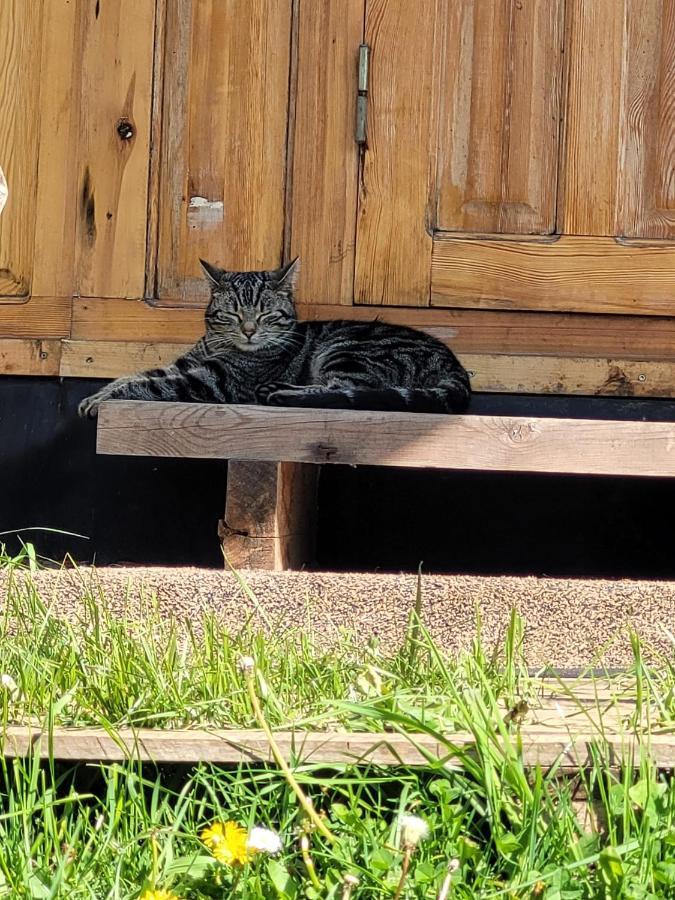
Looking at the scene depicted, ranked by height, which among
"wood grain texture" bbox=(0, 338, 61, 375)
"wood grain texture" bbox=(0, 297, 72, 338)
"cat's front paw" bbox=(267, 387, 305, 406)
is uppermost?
"wood grain texture" bbox=(0, 297, 72, 338)

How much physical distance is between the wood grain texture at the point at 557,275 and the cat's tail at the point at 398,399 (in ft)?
1.39

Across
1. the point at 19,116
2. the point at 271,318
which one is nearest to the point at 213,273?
the point at 271,318

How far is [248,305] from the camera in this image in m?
4.01

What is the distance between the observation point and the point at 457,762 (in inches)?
62.9

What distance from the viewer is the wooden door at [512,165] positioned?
3.85 m

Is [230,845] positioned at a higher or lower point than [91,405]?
lower

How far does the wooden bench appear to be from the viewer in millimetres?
2953

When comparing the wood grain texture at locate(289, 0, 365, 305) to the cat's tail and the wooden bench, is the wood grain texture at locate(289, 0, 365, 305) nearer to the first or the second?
the cat's tail

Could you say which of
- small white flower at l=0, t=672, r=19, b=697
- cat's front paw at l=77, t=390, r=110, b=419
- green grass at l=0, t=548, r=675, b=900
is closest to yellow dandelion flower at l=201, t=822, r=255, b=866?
green grass at l=0, t=548, r=675, b=900

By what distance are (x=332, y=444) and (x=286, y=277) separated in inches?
44.3

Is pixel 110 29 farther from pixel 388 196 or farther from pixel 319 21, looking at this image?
pixel 388 196

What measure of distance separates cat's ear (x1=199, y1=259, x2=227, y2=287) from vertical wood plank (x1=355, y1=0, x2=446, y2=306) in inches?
18.6

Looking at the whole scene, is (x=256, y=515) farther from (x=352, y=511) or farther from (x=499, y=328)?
(x=499, y=328)

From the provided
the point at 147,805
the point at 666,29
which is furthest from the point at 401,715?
the point at 666,29
